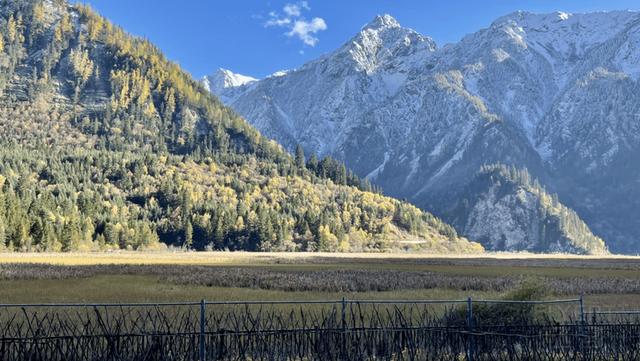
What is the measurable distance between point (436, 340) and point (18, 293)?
129 feet

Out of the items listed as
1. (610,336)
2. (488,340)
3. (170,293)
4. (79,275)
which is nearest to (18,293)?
(170,293)

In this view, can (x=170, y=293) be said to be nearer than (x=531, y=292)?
No

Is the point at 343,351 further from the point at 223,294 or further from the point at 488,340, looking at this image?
the point at 223,294

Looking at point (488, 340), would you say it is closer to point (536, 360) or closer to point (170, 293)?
point (536, 360)

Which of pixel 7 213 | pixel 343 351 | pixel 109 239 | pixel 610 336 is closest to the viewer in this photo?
pixel 343 351

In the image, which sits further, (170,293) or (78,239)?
(78,239)

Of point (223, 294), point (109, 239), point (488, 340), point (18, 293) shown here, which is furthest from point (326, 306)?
point (109, 239)

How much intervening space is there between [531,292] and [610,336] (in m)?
5.50

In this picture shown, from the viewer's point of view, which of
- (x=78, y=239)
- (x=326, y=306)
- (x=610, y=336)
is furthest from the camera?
(x=78, y=239)

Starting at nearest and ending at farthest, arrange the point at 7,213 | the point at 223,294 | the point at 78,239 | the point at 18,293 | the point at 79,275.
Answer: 1. the point at 18,293
2. the point at 223,294
3. the point at 79,275
4. the point at 7,213
5. the point at 78,239

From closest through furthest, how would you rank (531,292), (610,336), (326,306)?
1. (610,336)
2. (531,292)
3. (326,306)

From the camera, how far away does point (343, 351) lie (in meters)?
27.3

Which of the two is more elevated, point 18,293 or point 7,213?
point 7,213

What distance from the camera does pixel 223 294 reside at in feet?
182
